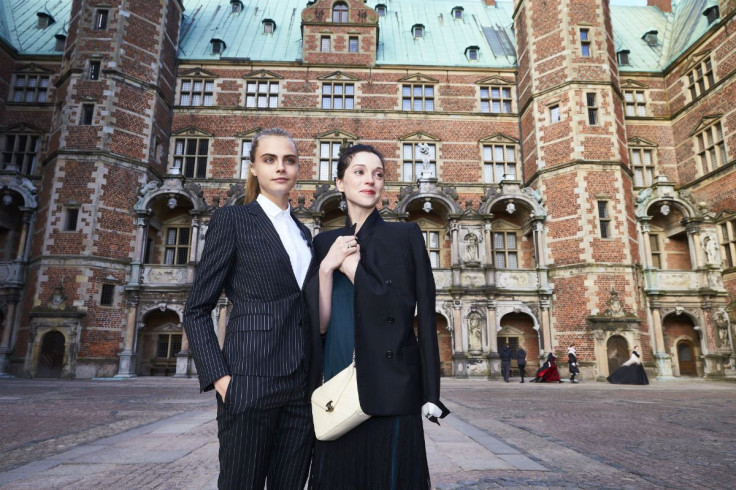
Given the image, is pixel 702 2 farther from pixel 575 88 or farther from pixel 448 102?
pixel 448 102

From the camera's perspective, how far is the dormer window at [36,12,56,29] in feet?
79.5

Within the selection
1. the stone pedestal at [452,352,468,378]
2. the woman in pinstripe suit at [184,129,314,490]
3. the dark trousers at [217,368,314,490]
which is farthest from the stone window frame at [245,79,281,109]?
the dark trousers at [217,368,314,490]

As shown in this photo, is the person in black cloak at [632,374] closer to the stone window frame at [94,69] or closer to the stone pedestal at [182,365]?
the stone pedestal at [182,365]

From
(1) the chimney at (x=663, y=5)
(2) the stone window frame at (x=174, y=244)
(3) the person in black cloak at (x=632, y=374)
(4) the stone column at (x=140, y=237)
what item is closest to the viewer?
(3) the person in black cloak at (x=632, y=374)

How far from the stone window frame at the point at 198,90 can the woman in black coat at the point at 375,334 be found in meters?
22.5

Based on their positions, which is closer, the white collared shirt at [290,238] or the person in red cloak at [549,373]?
the white collared shirt at [290,238]

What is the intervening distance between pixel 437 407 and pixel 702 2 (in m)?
29.8

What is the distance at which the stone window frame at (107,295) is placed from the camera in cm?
1758

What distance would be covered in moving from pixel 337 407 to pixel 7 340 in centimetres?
2103

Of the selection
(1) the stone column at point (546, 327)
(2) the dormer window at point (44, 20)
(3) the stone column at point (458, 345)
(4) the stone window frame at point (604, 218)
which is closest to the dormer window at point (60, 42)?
(2) the dormer window at point (44, 20)

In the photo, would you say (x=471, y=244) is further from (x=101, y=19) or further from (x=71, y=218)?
(x=101, y=19)

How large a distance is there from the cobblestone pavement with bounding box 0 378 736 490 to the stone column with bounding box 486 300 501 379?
8787 millimetres

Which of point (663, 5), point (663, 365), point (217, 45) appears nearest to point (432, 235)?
point (663, 365)

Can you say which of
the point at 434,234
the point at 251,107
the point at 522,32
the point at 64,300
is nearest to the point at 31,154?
the point at 64,300
